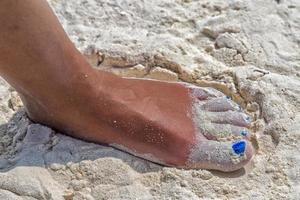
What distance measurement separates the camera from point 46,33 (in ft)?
4.36

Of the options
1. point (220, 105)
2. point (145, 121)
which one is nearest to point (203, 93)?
point (220, 105)

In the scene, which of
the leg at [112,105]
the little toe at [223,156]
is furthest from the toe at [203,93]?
the little toe at [223,156]

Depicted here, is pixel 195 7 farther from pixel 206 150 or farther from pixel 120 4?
pixel 206 150

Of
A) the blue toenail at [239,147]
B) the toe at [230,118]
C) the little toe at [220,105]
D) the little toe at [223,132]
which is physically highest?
the blue toenail at [239,147]

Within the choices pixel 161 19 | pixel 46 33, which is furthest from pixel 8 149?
pixel 161 19

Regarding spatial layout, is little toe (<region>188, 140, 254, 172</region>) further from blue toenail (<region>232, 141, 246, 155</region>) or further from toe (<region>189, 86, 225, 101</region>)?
toe (<region>189, 86, 225, 101</region>)

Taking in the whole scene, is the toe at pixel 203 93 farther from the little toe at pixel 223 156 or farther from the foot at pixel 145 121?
the little toe at pixel 223 156

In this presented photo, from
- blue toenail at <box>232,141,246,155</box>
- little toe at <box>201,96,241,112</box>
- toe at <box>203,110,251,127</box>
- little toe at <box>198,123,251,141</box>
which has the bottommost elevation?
little toe at <box>198,123,251,141</box>

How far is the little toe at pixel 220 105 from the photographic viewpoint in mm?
1525

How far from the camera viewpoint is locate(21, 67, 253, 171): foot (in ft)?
4.62

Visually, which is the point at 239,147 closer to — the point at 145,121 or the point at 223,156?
the point at 223,156

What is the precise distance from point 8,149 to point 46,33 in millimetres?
301

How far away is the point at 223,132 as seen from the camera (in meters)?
1.48

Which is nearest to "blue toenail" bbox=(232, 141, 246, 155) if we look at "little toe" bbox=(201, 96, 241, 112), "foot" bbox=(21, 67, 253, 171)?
"foot" bbox=(21, 67, 253, 171)
